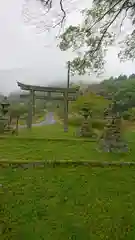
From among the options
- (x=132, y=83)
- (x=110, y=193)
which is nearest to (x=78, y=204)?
(x=110, y=193)

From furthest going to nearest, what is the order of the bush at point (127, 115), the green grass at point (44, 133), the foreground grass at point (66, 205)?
the bush at point (127, 115) < the green grass at point (44, 133) < the foreground grass at point (66, 205)

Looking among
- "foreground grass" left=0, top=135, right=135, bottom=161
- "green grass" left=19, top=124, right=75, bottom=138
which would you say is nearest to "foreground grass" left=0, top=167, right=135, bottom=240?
"foreground grass" left=0, top=135, right=135, bottom=161

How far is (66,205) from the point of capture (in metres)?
3.27

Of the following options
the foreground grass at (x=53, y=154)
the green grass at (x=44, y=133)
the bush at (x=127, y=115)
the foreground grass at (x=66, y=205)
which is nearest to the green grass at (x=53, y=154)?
the foreground grass at (x=53, y=154)

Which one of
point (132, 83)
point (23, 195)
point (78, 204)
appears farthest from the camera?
point (132, 83)

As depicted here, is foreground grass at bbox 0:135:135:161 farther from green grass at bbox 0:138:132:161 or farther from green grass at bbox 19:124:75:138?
green grass at bbox 19:124:75:138

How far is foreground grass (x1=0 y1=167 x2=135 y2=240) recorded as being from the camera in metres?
2.61

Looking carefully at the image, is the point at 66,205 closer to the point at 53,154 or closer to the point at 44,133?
the point at 53,154

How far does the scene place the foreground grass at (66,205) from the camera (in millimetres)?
2608

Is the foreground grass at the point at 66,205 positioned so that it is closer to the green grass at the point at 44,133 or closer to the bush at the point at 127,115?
the green grass at the point at 44,133

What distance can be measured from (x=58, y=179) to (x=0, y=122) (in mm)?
6678

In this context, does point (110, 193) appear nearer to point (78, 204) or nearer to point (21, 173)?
point (78, 204)

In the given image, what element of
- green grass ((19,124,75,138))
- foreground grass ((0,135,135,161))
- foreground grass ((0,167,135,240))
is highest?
foreground grass ((0,167,135,240))

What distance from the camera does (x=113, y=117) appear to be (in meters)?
7.78
